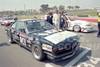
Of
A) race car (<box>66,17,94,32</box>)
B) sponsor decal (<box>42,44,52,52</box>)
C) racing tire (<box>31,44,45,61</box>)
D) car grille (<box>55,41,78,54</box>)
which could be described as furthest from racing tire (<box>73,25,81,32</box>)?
sponsor decal (<box>42,44,52,52</box>)

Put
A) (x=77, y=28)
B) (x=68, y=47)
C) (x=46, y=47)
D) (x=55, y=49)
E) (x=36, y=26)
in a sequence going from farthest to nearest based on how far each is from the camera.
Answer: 1. (x=77, y=28)
2. (x=36, y=26)
3. (x=68, y=47)
4. (x=46, y=47)
5. (x=55, y=49)

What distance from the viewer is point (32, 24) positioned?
15.4 ft

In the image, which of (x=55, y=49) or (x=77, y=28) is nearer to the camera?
(x=55, y=49)

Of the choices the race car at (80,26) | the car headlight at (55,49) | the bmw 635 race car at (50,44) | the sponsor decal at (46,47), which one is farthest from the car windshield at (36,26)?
the race car at (80,26)

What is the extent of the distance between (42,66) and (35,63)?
0.35m

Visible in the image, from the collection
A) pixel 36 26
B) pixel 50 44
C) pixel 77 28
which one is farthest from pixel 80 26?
pixel 50 44

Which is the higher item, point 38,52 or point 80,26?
point 80,26

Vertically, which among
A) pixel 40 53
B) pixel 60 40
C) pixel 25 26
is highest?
pixel 25 26

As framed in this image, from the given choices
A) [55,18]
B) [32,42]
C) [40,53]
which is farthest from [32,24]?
[55,18]

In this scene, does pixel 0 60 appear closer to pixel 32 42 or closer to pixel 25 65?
pixel 25 65

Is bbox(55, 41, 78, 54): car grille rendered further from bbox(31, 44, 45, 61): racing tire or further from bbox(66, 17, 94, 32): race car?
bbox(66, 17, 94, 32): race car

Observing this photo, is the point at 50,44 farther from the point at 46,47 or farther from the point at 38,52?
→ the point at 38,52

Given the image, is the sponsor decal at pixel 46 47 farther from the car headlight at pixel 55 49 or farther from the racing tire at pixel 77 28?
the racing tire at pixel 77 28

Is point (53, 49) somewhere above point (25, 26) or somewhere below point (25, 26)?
below
